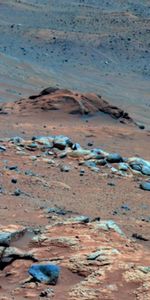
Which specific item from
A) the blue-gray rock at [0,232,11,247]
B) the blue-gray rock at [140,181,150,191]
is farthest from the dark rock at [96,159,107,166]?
the blue-gray rock at [0,232,11,247]

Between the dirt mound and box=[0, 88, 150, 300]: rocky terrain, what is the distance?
0.04 meters

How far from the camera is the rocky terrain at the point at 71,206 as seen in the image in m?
7.85

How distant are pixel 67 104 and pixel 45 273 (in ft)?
49.9

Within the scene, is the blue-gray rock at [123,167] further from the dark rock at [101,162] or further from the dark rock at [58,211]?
the dark rock at [58,211]

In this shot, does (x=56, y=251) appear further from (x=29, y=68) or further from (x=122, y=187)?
(x=29, y=68)

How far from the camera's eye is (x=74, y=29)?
42.8 metres

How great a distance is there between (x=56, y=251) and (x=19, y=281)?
91 centimetres

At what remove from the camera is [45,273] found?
311 inches

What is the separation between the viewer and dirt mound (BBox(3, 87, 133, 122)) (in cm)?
2258

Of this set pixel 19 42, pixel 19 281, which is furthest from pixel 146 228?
pixel 19 42

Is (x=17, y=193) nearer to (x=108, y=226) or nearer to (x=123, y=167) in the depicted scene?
(x=108, y=226)

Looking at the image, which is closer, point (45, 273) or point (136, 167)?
point (45, 273)

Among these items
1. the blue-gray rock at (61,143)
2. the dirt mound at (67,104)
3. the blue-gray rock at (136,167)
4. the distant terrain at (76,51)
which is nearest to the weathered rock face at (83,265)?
the blue-gray rock at (136,167)

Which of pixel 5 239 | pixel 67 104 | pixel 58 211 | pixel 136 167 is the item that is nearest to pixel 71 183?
pixel 58 211
